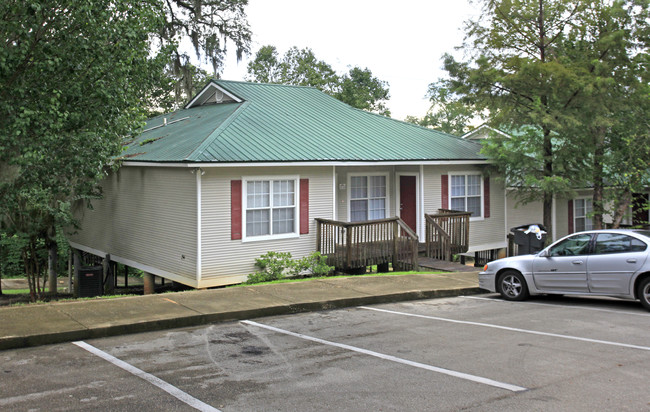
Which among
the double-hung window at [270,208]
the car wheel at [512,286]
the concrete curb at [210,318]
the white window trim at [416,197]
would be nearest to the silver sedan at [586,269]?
the car wheel at [512,286]

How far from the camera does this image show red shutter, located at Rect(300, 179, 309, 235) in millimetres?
16188

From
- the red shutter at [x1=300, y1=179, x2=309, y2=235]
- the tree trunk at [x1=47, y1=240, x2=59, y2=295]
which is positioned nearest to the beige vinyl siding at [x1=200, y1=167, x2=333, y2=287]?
the red shutter at [x1=300, y1=179, x2=309, y2=235]

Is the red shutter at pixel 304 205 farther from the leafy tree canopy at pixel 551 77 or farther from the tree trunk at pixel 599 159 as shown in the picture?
the tree trunk at pixel 599 159

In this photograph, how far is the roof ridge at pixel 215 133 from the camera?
14.2m

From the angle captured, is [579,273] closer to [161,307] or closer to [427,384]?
[427,384]

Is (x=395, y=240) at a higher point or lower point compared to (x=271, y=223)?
lower

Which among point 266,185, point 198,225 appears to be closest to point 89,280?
point 198,225

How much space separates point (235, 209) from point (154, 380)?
857 cm

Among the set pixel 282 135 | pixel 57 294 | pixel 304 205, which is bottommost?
pixel 57 294

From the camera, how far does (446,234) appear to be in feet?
58.2

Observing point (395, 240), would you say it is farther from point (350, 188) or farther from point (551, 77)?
point (551, 77)

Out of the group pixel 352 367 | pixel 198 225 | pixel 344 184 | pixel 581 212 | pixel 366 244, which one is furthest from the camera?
pixel 581 212

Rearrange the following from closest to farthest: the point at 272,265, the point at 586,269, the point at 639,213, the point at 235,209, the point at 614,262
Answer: the point at 614,262, the point at 586,269, the point at 235,209, the point at 272,265, the point at 639,213

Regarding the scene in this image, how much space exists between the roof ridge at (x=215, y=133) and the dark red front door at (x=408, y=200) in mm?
5587
